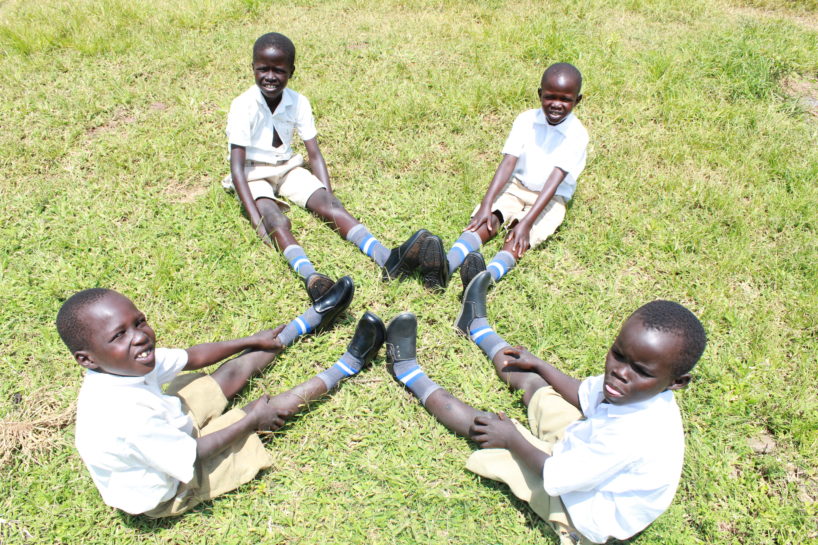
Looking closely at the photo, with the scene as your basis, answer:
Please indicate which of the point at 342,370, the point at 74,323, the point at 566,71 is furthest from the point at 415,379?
the point at 566,71

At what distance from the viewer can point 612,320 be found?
352cm

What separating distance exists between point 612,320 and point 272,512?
2.21 meters

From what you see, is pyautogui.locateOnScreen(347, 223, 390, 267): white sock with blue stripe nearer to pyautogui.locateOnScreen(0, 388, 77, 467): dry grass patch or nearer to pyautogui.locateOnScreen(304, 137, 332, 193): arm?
pyautogui.locateOnScreen(304, 137, 332, 193): arm

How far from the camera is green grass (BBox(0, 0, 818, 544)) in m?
2.68

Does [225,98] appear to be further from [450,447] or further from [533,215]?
[450,447]

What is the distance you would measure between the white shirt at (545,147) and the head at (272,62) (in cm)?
155

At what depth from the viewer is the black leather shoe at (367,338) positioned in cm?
302

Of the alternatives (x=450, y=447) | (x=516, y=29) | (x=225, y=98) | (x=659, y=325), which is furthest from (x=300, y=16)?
→ (x=659, y=325)

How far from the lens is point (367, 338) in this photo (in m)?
3.06

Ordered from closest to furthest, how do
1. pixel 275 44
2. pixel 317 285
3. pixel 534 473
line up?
pixel 534 473 → pixel 317 285 → pixel 275 44

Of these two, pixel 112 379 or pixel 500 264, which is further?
pixel 500 264

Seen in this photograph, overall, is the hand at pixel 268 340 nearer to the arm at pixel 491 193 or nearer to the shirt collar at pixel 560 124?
the arm at pixel 491 193

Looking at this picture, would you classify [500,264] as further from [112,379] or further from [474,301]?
[112,379]

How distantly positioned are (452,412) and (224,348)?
1192 mm
